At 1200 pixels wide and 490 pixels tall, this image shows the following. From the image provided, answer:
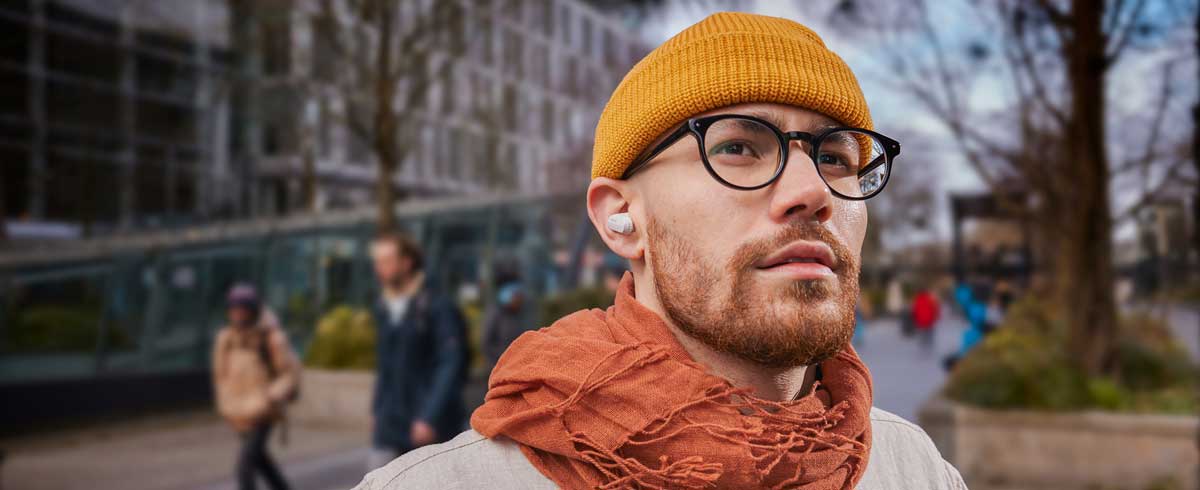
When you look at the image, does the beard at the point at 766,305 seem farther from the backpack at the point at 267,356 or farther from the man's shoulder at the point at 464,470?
the backpack at the point at 267,356

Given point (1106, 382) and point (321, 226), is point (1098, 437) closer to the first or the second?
point (1106, 382)

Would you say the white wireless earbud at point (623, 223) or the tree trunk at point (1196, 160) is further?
the tree trunk at point (1196, 160)

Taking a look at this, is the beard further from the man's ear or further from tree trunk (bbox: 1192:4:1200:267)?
tree trunk (bbox: 1192:4:1200:267)

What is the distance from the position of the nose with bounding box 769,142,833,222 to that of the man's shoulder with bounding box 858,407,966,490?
0.44 metres

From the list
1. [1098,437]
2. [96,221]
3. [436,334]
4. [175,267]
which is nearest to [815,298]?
[436,334]

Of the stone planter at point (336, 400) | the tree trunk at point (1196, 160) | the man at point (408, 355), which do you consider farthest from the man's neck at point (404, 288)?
the stone planter at point (336, 400)

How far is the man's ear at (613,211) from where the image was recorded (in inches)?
59.3

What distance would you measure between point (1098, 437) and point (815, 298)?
7.07 meters

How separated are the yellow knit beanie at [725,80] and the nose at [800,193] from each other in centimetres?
9

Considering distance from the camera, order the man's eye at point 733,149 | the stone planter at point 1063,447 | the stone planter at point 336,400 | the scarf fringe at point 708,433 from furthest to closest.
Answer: the stone planter at point 336,400 → the stone planter at point 1063,447 → the man's eye at point 733,149 → the scarf fringe at point 708,433

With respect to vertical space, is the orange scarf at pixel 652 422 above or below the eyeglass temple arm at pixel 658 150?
below

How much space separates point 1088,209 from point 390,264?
6489 mm

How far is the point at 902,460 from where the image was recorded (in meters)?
1.58

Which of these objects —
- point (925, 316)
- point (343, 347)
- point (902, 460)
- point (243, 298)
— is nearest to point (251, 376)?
point (243, 298)
